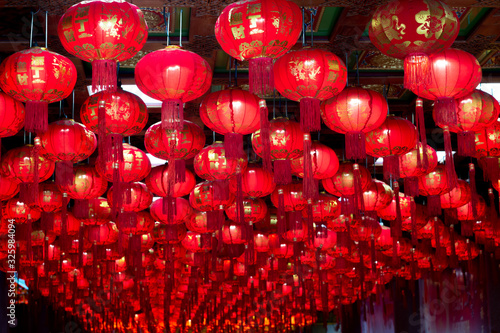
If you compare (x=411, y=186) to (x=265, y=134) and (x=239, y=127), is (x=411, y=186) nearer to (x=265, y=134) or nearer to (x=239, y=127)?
(x=239, y=127)

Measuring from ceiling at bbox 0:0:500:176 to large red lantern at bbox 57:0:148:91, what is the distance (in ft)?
2.58

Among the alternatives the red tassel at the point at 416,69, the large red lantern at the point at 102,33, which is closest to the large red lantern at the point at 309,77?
the red tassel at the point at 416,69

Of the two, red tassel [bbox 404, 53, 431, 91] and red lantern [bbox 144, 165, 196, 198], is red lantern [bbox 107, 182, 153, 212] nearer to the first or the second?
red lantern [bbox 144, 165, 196, 198]

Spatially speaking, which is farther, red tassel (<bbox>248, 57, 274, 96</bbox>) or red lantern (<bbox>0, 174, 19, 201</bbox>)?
red lantern (<bbox>0, 174, 19, 201</bbox>)

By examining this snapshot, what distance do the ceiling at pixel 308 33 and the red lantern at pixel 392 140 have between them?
1.92ft

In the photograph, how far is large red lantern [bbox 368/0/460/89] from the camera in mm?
3238

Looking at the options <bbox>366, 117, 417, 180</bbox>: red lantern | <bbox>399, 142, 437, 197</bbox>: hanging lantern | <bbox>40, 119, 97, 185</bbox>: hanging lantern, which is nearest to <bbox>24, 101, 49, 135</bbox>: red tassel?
<bbox>40, 119, 97, 185</bbox>: hanging lantern

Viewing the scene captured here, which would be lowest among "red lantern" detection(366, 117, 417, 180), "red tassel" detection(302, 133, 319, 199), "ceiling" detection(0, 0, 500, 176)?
"red tassel" detection(302, 133, 319, 199)

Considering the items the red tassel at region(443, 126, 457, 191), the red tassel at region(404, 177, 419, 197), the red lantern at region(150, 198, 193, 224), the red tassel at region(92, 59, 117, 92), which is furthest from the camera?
the red lantern at region(150, 198, 193, 224)

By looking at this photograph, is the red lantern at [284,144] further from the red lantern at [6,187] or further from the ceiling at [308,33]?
the red lantern at [6,187]

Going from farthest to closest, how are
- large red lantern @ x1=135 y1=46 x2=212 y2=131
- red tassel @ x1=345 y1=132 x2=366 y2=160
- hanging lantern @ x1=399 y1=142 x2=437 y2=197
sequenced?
hanging lantern @ x1=399 y1=142 x2=437 y2=197 < red tassel @ x1=345 y1=132 x2=366 y2=160 < large red lantern @ x1=135 y1=46 x2=212 y2=131

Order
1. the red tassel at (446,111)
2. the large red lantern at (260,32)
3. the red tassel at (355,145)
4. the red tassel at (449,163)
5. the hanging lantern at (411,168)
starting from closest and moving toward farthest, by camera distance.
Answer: the large red lantern at (260,32) → the red tassel at (446,111) → the red tassel at (449,163) → the red tassel at (355,145) → the hanging lantern at (411,168)

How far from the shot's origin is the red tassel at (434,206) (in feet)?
18.4

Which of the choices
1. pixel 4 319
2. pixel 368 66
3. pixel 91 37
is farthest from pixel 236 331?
pixel 91 37
